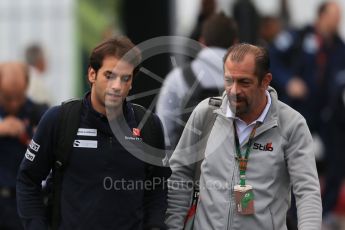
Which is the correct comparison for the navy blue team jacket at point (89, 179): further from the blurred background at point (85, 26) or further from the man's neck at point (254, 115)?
the blurred background at point (85, 26)

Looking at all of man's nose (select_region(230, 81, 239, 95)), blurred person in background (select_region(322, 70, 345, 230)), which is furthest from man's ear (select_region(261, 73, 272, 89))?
blurred person in background (select_region(322, 70, 345, 230))

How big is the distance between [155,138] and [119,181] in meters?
0.34

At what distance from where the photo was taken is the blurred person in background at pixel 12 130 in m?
8.37

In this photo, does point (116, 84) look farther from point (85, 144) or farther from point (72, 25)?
point (72, 25)

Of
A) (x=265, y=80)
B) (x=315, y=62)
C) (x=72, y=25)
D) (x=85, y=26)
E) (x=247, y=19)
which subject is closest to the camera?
(x=265, y=80)

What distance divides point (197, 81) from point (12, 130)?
4.64ft

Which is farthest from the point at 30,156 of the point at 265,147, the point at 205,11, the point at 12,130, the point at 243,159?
the point at 205,11

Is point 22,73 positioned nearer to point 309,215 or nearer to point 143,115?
point 143,115

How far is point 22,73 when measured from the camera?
8.57 meters

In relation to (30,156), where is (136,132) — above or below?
above

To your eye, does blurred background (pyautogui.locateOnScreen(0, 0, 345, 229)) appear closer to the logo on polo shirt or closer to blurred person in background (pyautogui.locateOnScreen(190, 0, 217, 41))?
blurred person in background (pyautogui.locateOnScreen(190, 0, 217, 41))

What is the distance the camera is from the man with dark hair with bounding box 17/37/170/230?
5.89 m

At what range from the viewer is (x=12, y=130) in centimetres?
829

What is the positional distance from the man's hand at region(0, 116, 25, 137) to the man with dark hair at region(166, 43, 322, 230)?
2455 millimetres
